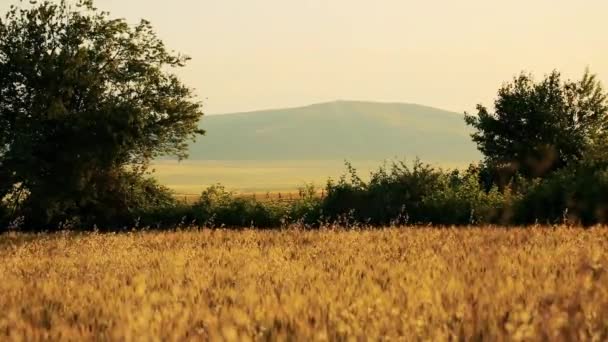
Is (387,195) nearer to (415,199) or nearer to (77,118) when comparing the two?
(415,199)

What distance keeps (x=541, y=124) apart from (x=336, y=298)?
40981mm

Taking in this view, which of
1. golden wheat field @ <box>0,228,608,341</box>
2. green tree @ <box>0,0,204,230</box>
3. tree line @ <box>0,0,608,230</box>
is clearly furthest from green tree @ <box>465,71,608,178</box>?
golden wheat field @ <box>0,228,608,341</box>

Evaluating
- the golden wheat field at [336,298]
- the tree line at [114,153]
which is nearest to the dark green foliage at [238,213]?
the tree line at [114,153]

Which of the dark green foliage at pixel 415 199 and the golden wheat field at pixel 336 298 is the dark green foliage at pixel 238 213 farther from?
the golden wheat field at pixel 336 298

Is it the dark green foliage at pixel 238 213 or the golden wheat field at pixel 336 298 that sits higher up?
the golden wheat field at pixel 336 298

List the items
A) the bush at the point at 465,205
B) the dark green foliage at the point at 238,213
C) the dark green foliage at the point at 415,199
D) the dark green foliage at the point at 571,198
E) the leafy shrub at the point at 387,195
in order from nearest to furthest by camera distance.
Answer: the dark green foliage at the point at 571,198 < the bush at the point at 465,205 < the dark green foliage at the point at 415,199 < the leafy shrub at the point at 387,195 < the dark green foliage at the point at 238,213

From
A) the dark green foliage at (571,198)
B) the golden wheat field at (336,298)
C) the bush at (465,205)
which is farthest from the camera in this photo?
the bush at (465,205)

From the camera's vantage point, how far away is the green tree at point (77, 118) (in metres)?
33.2

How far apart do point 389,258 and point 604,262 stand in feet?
8.59

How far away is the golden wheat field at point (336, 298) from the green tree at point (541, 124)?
1361 inches

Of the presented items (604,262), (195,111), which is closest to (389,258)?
(604,262)

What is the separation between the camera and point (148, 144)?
3688 cm

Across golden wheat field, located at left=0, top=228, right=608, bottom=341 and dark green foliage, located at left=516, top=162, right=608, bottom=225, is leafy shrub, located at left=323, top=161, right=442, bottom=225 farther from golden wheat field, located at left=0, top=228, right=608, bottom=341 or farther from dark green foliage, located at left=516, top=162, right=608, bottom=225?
golden wheat field, located at left=0, top=228, right=608, bottom=341

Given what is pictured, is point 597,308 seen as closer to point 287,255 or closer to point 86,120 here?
point 287,255
